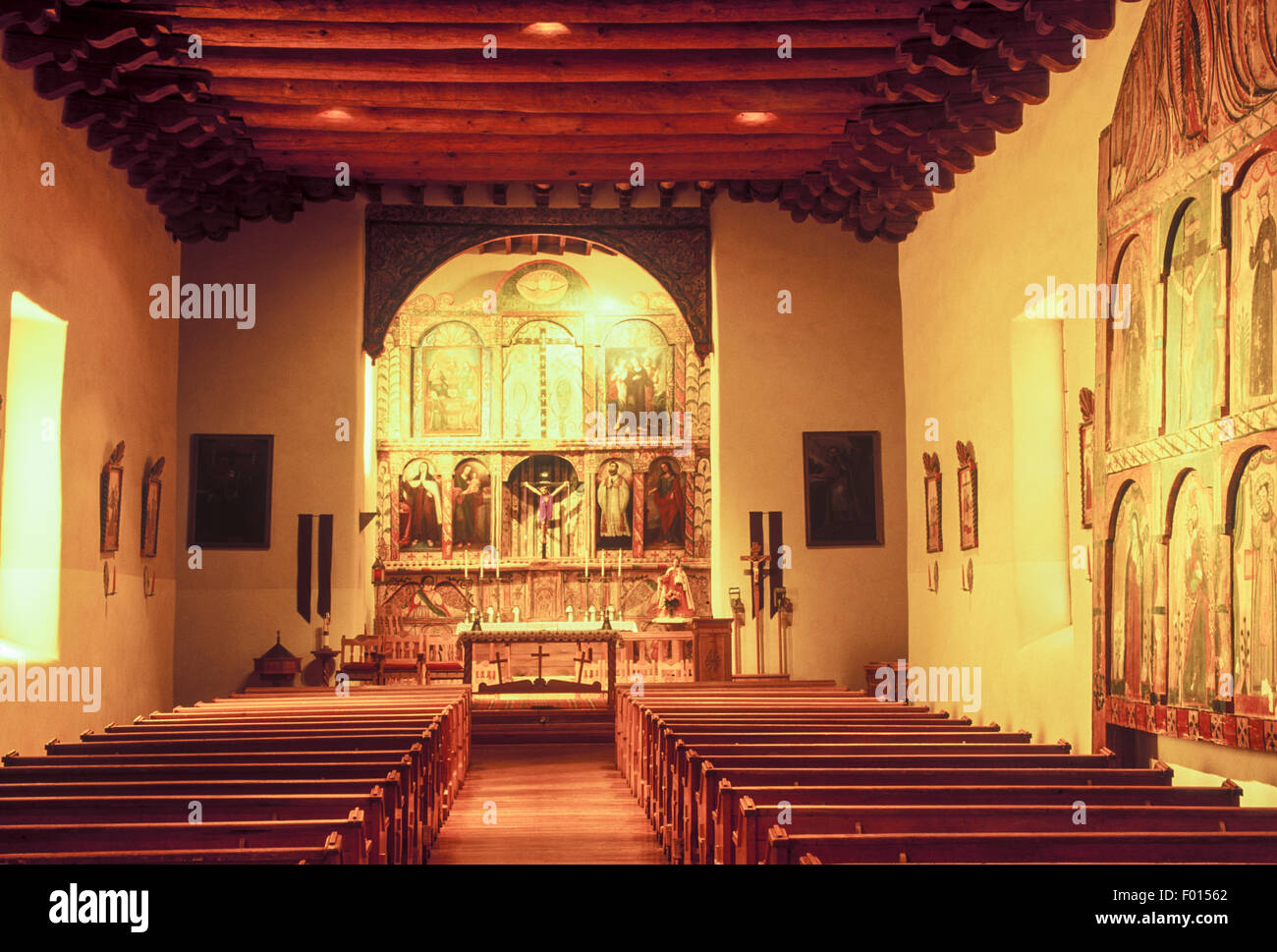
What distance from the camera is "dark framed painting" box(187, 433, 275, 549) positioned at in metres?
13.7

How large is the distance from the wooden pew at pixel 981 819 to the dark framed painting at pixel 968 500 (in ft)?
19.9

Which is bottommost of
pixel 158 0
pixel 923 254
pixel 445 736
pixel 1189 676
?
pixel 445 736

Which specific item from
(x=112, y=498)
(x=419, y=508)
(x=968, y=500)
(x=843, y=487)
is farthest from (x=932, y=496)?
(x=419, y=508)

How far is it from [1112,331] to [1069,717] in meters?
2.65

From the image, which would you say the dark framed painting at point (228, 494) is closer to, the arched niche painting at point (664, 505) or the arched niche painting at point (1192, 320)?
the arched niche painting at point (664, 505)

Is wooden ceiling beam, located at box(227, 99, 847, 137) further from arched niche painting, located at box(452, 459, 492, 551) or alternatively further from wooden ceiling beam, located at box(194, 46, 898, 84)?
arched niche painting, located at box(452, 459, 492, 551)

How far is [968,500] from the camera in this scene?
10.4 m

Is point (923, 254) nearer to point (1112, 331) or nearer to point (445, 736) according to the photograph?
point (1112, 331)

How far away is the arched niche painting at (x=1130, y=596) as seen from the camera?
6988 mm

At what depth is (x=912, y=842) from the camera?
12.0 ft

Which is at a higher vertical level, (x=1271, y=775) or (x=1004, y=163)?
(x=1004, y=163)

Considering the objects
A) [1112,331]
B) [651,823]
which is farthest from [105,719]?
[1112,331]

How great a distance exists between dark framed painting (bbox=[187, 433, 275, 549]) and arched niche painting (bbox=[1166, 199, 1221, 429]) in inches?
399

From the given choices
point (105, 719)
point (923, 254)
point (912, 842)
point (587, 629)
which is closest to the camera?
point (912, 842)
